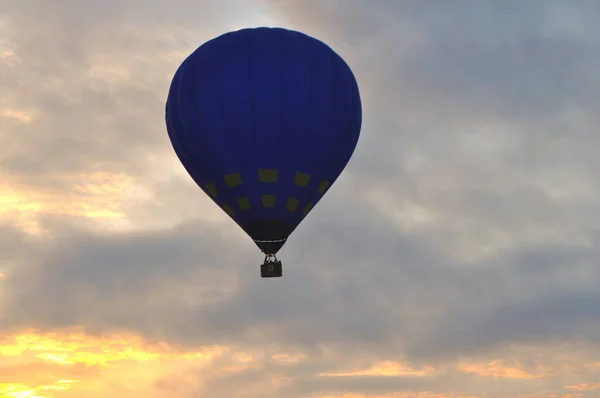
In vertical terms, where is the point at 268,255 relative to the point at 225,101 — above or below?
below

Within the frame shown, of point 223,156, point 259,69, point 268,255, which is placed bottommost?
point 268,255

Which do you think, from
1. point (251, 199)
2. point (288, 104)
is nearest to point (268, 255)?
point (251, 199)

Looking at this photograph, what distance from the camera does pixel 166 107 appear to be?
53.0 metres

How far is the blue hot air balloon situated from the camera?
163 feet

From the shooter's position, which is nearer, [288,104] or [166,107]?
[288,104]

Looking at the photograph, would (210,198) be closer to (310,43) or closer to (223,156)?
(223,156)

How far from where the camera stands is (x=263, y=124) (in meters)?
49.7

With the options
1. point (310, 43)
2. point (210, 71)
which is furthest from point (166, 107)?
point (310, 43)

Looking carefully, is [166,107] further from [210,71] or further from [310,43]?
[310,43]

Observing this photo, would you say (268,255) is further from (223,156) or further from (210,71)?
(210,71)

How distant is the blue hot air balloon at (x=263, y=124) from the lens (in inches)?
1960

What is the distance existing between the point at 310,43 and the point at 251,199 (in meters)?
7.15

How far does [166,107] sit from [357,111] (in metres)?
8.27

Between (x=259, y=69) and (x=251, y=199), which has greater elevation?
(x=259, y=69)
